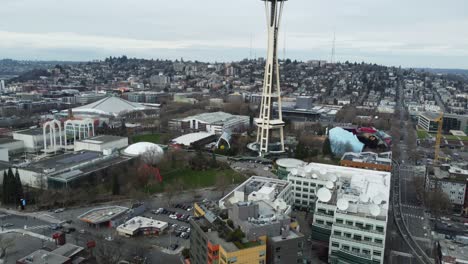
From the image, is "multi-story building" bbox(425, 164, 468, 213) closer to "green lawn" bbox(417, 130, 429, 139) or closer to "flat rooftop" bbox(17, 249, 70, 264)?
"flat rooftop" bbox(17, 249, 70, 264)

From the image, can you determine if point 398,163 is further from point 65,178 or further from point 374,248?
point 65,178

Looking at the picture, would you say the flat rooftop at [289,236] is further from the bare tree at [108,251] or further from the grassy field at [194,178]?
the grassy field at [194,178]

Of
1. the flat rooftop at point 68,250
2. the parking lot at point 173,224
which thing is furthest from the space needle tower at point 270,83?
the flat rooftop at point 68,250

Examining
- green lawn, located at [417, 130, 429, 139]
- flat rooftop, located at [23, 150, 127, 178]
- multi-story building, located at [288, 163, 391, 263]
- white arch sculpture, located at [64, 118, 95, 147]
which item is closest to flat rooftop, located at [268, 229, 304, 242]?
multi-story building, located at [288, 163, 391, 263]

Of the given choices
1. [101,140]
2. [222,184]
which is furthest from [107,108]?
[222,184]

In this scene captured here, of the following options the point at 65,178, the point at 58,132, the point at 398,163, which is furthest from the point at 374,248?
the point at 58,132

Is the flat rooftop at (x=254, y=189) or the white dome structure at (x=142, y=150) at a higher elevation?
the flat rooftop at (x=254, y=189)

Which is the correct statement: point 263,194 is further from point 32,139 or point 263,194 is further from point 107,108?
point 107,108
